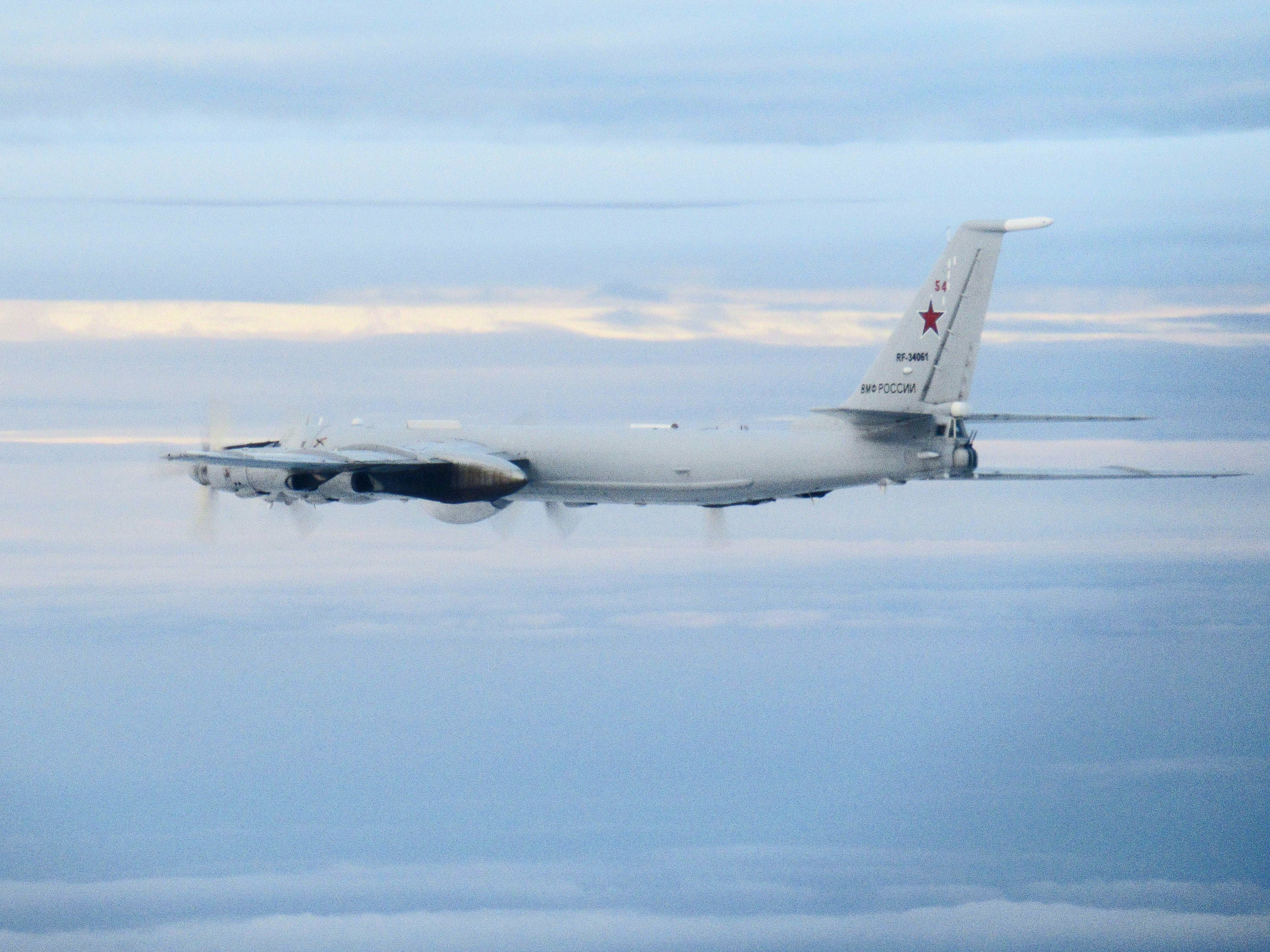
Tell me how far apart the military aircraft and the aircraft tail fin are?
39 millimetres

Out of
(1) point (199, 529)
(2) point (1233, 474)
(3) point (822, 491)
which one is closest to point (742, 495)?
(3) point (822, 491)

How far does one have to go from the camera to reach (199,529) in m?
A: 59.8

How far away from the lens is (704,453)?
53.7 meters

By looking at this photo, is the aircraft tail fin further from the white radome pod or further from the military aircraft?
the white radome pod

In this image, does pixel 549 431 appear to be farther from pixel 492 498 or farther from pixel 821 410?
pixel 821 410

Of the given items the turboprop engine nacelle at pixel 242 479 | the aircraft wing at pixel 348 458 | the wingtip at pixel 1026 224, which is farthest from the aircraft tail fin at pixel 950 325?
the turboprop engine nacelle at pixel 242 479

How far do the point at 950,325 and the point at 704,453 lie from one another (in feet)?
29.3

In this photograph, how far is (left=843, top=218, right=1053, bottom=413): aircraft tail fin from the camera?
50656mm

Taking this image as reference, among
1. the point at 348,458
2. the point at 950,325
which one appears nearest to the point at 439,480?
the point at 348,458

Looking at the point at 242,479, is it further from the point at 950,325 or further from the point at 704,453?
the point at 950,325

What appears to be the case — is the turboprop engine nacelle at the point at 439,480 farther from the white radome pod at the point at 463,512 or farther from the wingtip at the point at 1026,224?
the wingtip at the point at 1026,224

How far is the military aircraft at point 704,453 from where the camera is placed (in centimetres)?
5078

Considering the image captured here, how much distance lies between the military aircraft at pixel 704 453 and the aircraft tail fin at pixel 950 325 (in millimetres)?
39

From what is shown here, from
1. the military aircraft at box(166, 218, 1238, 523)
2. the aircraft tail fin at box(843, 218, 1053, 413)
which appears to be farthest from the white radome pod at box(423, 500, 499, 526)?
the aircraft tail fin at box(843, 218, 1053, 413)
